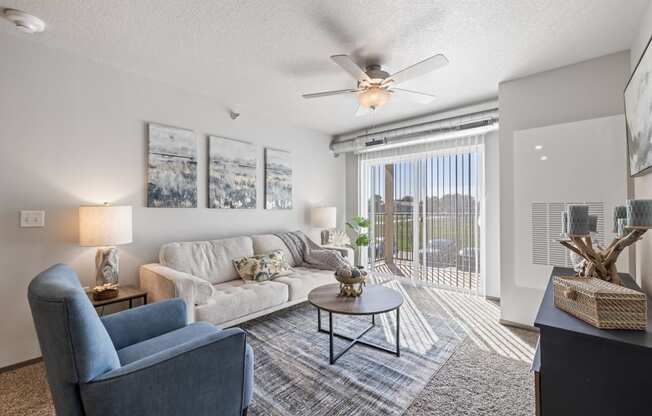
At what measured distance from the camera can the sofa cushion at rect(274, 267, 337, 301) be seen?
309 centimetres

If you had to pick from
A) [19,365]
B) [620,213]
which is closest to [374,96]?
[620,213]

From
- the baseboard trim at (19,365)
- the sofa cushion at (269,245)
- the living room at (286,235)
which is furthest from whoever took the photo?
the sofa cushion at (269,245)

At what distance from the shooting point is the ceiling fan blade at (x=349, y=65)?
80.2 inches

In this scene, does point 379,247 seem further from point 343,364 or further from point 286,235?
point 343,364

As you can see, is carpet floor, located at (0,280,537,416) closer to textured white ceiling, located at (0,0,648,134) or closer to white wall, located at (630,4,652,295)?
white wall, located at (630,4,652,295)

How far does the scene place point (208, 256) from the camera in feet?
10.2

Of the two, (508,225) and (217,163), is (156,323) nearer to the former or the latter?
(217,163)

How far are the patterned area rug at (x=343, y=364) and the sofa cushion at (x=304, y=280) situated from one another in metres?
0.28

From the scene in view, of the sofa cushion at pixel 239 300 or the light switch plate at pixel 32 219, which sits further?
the sofa cushion at pixel 239 300

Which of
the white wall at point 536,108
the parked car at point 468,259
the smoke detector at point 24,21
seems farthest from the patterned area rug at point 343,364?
the smoke detector at point 24,21

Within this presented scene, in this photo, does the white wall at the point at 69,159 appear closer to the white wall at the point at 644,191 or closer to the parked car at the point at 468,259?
the parked car at the point at 468,259

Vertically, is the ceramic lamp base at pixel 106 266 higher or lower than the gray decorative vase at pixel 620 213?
lower

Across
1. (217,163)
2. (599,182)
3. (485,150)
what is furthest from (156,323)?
(485,150)

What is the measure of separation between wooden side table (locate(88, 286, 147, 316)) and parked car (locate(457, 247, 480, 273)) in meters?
3.91
